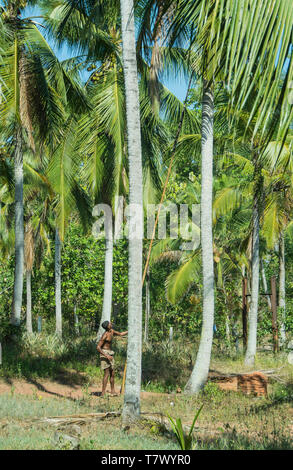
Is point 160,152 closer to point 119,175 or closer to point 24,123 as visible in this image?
point 119,175

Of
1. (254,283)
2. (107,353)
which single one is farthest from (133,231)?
(254,283)

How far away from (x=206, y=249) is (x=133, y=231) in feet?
13.8

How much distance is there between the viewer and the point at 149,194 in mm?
18688

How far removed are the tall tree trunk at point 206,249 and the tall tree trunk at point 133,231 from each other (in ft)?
13.0

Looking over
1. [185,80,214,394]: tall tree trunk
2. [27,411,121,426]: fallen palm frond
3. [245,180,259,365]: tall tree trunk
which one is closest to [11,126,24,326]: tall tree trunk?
[185,80,214,394]: tall tree trunk

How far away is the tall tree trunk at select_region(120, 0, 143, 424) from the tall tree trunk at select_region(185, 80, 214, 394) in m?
3.96

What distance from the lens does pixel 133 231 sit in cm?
931

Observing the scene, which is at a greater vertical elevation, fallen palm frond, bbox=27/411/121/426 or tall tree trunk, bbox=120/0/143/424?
tall tree trunk, bbox=120/0/143/424

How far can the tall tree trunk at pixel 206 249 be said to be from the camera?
12992 millimetres

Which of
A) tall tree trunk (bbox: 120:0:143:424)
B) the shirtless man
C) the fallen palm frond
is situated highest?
tall tree trunk (bbox: 120:0:143:424)

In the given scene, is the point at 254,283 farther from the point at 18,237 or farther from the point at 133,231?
the point at 133,231

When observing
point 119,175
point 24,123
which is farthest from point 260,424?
point 24,123

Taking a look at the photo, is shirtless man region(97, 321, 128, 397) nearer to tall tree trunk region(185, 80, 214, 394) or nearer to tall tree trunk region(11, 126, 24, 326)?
tall tree trunk region(185, 80, 214, 394)

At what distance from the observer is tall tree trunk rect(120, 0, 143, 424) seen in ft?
29.6
